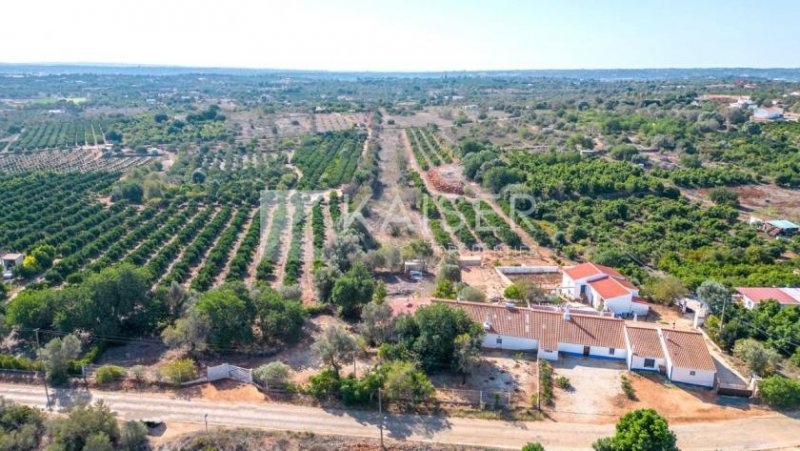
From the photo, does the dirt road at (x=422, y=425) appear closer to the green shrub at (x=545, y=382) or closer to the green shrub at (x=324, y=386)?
the green shrub at (x=324, y=386)

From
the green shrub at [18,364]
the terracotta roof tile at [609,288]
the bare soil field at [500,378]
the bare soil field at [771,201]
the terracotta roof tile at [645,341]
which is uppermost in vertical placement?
the bare soil field at [771,201]

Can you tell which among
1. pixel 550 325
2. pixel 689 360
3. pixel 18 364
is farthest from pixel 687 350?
pixel 18 364

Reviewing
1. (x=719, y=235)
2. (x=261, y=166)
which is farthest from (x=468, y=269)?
(x=261, y=166)

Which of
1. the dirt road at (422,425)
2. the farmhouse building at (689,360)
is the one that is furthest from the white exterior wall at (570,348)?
the dirt road at (422,425)

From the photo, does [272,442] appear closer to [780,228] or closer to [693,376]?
[693,376]

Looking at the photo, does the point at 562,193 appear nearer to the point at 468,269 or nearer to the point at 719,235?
the point at 719,235

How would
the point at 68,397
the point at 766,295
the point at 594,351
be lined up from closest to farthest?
Answer: 1. the point at 68,397
2. the point at 594,351
3. the point at 766,295

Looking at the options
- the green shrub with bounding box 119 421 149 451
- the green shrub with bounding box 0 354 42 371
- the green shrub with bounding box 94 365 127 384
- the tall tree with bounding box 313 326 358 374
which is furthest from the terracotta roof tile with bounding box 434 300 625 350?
the green shrub with bounding box 0 354 42 371
